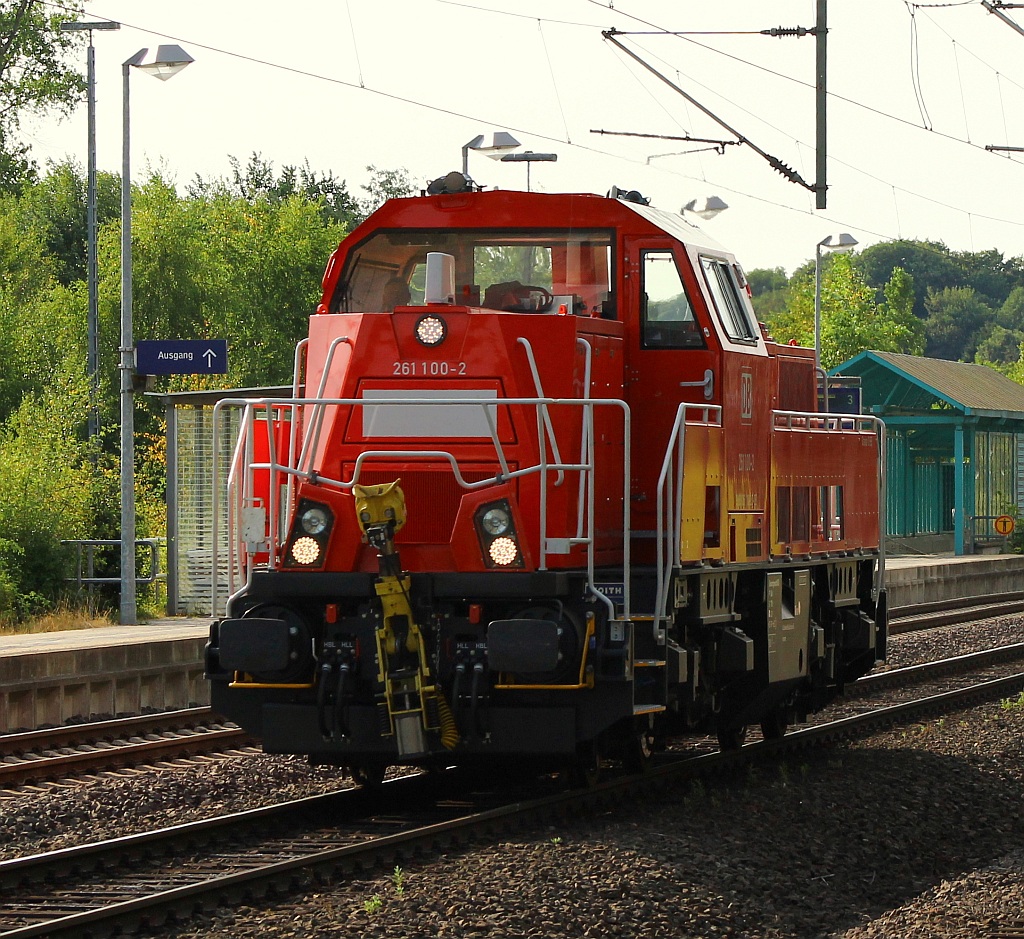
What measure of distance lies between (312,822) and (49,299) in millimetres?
41189

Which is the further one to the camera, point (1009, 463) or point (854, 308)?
point (854, 308)

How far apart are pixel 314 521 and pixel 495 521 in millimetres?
1071

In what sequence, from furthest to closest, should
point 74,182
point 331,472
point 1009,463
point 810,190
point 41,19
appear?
point 74,182, point 41,19, point 1009,463, point 810,190, point 331,472

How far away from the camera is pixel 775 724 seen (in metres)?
13.1

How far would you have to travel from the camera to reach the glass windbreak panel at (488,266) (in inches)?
424

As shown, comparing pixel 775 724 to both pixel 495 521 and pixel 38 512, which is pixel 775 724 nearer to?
pixel 495 521

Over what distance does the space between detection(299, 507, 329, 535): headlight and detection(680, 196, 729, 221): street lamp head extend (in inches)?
649

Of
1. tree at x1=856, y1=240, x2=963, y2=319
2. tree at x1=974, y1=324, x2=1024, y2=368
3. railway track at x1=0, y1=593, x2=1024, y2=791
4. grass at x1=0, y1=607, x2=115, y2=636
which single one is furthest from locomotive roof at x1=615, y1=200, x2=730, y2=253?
tree at x1=856, y1=240, x2=963, y2=319

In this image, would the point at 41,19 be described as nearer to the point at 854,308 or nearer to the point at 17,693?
the point at 854,308

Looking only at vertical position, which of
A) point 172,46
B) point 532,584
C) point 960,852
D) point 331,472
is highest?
point 172,46

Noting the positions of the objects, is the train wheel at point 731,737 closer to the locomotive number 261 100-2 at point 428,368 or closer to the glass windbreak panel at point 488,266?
the glass windbreak panel at point 488,266

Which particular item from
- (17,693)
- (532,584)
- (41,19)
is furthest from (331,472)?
(41,19)

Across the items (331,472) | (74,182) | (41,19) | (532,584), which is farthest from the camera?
(74,182)

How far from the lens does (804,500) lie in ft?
40.6
